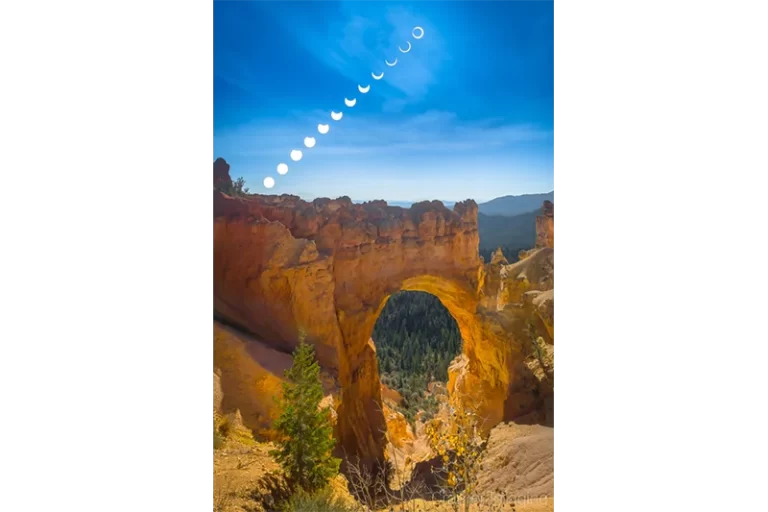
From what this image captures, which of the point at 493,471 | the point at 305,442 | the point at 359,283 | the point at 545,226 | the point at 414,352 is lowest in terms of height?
the point at 493,471

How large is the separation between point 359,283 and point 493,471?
6.08m

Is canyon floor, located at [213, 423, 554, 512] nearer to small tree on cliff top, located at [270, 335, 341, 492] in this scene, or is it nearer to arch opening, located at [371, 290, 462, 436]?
small tree on cliff top, located at [270, 335, 341, 492]

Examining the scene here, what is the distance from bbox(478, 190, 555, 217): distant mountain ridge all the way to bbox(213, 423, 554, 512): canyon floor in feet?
17.2

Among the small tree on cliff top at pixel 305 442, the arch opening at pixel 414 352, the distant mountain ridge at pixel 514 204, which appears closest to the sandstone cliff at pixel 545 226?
the distant mountain ridge at pixel 514 204

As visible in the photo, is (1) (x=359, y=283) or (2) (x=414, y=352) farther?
(2) (x=414, y=352)

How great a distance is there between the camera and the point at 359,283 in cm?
1347

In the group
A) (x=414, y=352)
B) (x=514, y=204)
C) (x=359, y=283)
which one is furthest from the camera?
(x=414, y=352)

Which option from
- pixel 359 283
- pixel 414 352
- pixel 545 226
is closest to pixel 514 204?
pixel 545 226

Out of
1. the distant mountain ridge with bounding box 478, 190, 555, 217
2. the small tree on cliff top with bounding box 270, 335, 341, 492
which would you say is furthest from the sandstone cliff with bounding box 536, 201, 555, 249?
the small tree on cliff top with bounding box 270, 335, 341, 492

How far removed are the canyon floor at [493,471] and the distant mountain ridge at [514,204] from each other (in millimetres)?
5229

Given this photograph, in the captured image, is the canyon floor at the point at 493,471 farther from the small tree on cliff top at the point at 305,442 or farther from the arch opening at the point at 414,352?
the arch opening at the point at 414,352

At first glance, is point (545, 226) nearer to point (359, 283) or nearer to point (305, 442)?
point (359, 283)
